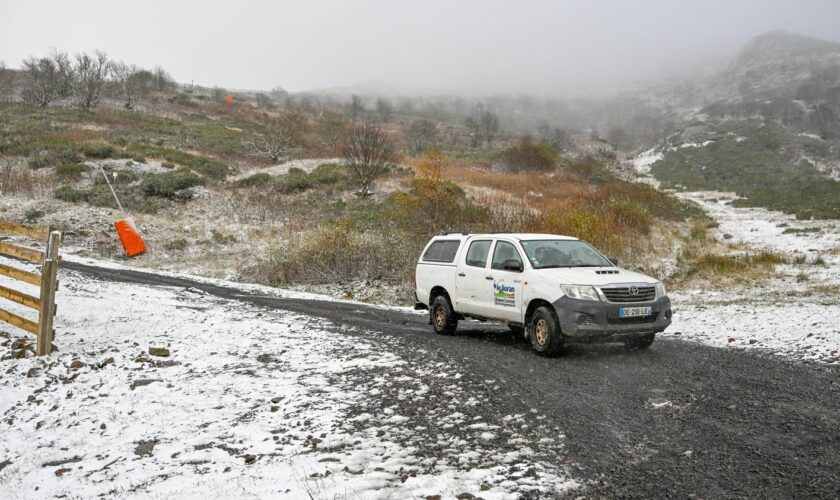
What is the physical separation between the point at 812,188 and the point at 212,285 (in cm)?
4327

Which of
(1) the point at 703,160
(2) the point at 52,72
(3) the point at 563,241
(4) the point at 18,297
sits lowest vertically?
(4) the point at 18,297

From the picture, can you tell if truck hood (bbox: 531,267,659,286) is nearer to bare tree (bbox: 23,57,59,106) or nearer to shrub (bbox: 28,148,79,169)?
shrub (bbox: 28,148,79,169)

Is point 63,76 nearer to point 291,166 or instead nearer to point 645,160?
point 291,166

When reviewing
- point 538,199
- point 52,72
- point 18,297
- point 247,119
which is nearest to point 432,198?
point 538,199

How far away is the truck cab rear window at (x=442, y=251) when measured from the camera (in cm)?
1031

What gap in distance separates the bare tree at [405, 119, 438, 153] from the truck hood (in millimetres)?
46615

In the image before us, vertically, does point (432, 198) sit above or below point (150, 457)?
above

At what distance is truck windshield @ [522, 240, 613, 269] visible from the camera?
28.5 ft

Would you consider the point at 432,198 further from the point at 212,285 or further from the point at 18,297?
the point at 18,297

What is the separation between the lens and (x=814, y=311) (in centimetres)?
1071

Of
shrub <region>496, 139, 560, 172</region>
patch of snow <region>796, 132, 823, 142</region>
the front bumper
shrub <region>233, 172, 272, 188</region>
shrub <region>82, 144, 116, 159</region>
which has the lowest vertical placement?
the front bumper

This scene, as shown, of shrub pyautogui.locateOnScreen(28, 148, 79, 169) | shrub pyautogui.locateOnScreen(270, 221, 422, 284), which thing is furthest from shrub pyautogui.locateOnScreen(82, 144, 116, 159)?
shrub pyautogui.locateOnScreen(270, 221, 422, 284)

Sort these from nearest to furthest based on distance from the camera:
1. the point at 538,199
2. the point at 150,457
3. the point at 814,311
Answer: the point at 150,457 → the point at 814,311 → the point at 538,199

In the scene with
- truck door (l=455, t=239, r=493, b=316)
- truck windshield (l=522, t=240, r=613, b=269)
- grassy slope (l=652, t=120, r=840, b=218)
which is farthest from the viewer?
grassy slope (l=652, t=120, r=840, b=218)
